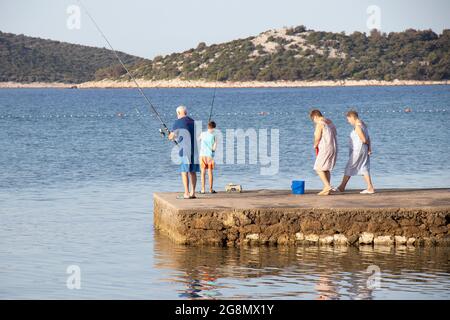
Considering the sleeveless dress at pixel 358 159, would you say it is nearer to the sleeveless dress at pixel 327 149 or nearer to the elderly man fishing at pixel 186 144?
the sleeveless dress at pixel 327 149

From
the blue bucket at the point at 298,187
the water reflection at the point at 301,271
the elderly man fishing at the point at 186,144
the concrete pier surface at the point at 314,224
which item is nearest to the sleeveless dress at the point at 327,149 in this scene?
the blue bucket at the point at 298,187

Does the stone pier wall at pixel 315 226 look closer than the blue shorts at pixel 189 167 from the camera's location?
Yes

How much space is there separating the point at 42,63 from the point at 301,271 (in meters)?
178

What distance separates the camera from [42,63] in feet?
614

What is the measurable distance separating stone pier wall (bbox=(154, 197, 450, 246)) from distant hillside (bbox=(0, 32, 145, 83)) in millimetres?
165988

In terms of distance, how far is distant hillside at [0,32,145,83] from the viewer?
17938 cm

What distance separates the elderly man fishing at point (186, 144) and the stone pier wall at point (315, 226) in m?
1.17

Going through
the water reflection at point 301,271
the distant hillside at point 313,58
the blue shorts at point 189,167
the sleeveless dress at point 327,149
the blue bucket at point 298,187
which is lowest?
the water reflection at point 301,271

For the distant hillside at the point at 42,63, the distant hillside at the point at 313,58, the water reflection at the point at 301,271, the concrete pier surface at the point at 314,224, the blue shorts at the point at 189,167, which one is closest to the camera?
the water reflection at the point at 301,271

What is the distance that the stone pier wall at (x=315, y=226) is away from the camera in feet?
45.8

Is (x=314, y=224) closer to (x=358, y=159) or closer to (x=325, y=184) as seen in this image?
(x=325, y=184)

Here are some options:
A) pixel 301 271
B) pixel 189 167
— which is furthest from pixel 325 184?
pixel 301 271

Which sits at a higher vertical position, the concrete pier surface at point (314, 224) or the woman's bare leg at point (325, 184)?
the woman's bare leg at point (325, 184)
